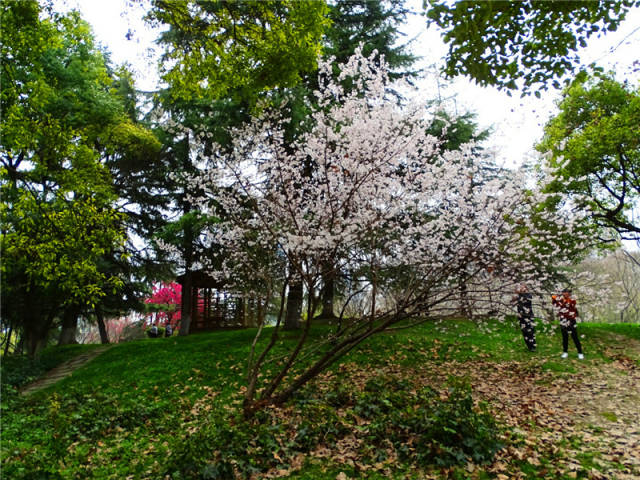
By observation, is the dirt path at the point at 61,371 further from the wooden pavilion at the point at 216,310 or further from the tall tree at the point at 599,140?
the tall tree at the point at 599,140

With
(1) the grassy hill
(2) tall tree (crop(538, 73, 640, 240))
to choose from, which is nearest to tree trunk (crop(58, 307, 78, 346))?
(1) the grassy hill

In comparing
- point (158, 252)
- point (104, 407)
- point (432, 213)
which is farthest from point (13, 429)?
point (158, 252)

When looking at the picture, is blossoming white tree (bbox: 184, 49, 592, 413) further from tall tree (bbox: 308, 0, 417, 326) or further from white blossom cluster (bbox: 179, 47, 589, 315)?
tall tree (bbox: 308, 0, 417, 326)

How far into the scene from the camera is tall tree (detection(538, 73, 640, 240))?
10617 millimetres

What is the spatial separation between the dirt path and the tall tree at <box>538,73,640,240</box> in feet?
47.9

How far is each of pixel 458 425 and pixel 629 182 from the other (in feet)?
39.1

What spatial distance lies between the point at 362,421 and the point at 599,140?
10392mm

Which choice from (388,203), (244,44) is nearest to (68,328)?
(244,44)

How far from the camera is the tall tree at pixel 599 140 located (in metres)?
10.6

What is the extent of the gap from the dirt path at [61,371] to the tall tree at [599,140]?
14.6 m

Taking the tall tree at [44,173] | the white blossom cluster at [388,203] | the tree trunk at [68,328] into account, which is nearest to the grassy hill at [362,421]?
the white blossom cluster at [388,203]

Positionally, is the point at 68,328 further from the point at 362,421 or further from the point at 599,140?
the point at 599,140

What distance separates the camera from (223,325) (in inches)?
763

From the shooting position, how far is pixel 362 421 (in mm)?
5355
